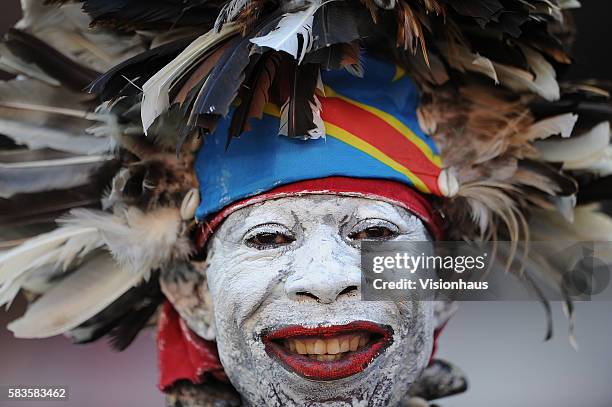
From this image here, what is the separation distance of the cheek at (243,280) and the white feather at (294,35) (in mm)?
370

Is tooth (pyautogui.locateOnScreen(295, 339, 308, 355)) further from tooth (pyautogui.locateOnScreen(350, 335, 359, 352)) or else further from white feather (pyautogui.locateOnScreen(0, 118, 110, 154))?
white feather (pyautogui.locateOnScreen(0, 118, 110, 154))

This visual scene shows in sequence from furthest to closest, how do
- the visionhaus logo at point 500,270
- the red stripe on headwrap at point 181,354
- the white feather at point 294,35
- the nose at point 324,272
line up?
the red stripe on headwrap at point 181,354 → the visionhaus logo at point 500,270 → the nose at point 324,272 → the white feather at point 294,35

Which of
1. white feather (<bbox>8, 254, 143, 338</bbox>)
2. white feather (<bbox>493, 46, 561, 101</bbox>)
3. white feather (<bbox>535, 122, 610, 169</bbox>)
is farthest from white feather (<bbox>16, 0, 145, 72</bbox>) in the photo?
white feather (<bbox>535, 122, 610, 169</bbox>)

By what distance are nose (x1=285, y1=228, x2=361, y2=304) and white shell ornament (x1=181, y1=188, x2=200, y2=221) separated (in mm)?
246

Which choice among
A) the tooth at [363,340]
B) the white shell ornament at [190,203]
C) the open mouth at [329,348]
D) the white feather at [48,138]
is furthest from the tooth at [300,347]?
the white feather at [48,138]

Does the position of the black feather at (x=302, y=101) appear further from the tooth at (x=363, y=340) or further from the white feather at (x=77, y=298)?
the white feather at (x=77, y=298)

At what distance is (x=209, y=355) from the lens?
1.67 m

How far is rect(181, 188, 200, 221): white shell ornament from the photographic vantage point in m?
1.61

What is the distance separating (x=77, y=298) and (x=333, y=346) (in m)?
0.57

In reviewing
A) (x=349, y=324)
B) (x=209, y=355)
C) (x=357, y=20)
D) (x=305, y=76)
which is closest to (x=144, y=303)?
(x=209, y=355)

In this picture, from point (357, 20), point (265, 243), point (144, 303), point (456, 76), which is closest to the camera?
point (357, 20)

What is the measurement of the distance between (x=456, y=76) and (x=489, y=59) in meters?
0.07

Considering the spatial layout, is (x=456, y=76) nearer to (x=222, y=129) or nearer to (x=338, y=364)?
(x=222, y=129)

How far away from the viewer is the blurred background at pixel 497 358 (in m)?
1.72
